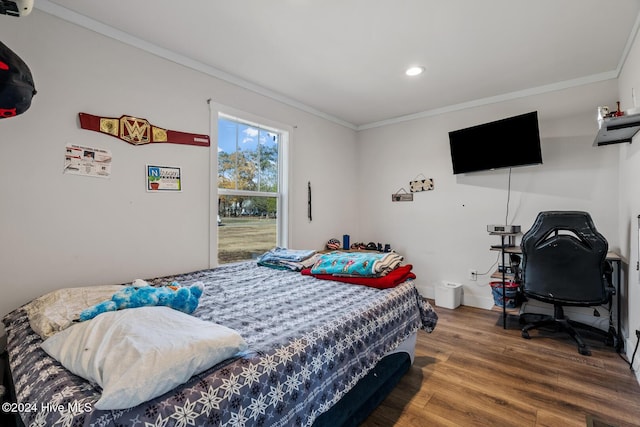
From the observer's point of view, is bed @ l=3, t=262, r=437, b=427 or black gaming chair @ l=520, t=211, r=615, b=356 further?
black gaming chair @ l=520, t=211, r=615, b=356

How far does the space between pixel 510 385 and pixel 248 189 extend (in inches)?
112

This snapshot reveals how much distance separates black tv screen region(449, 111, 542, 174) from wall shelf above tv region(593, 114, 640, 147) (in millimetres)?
534

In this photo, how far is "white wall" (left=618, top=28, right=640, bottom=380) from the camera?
7.34 feet

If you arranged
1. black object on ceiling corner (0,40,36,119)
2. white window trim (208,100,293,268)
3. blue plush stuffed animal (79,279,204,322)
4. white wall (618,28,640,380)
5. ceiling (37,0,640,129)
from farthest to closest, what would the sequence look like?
white window trim (208,100,293,268) < white wall (618,28,640,380) < ceiling (37,0,640,129) < blue plush stuffed animal (79,279,204,322) < black object on ceiling corner (0,40,36,119)

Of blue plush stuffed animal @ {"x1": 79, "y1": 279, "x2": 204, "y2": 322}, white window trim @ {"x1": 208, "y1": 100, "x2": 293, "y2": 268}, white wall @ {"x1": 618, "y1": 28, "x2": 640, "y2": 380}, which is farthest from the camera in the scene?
white window trim @ {"x1": 208, "y1": 100, "x2": 293, "y2": 268}

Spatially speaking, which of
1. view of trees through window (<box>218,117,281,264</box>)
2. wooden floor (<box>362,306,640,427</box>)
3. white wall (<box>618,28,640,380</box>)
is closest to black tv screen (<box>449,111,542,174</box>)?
white wall (<box>618,28,640,380</box>)

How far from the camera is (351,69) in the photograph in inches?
113

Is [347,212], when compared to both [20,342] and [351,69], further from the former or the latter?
[20,342]

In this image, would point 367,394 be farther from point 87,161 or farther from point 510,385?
point 87,161

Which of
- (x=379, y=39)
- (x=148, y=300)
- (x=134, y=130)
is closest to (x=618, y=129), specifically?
(x=379, y=39)

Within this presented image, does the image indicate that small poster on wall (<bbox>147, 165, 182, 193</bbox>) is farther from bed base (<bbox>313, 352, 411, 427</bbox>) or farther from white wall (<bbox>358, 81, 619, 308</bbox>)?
white wall (<bbox>358, 81, 619, 308</bbox>)

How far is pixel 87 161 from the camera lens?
209cm

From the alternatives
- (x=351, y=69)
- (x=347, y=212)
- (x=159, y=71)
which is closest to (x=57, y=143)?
(x=159, y=71)

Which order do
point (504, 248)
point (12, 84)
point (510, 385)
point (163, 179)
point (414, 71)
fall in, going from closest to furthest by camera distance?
point (12, 84)
point (510, 385)
point (163, 179)
point (414, 71)
point (504, 248)
